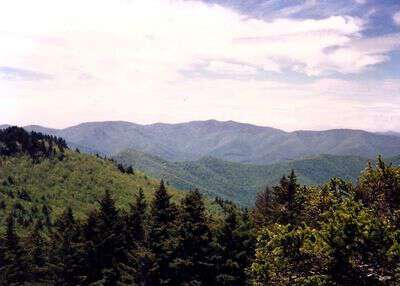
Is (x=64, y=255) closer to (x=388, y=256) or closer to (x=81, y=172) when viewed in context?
(x=388, y=256)

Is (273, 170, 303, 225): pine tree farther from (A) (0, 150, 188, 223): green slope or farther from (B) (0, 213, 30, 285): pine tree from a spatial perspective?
(A) (0, 150, 188, 223): green slope

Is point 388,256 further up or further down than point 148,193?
further up

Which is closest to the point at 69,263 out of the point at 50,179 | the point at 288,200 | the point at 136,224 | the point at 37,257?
the point at 136,224

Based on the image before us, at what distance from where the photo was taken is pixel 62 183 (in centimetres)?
14975

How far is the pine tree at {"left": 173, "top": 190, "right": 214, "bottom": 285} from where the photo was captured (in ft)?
134

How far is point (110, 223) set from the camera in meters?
46.6

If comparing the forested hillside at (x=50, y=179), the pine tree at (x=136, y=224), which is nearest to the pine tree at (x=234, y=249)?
the pine tree at (x=136, y=224)

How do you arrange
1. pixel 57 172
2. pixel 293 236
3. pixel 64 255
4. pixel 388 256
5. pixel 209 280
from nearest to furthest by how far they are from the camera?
1. pixel 388 256
2. pixel 293 236
3. pixel 209 280
4. pixel 64 255
5. pixel 57 172

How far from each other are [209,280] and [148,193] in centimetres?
13183

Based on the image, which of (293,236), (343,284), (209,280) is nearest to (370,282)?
(343,284)

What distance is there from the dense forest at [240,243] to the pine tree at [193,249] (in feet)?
0.29

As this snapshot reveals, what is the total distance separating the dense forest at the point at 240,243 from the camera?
75.7 ft

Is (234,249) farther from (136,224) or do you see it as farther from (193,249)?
(136,224)

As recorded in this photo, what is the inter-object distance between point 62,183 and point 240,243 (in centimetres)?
11761
